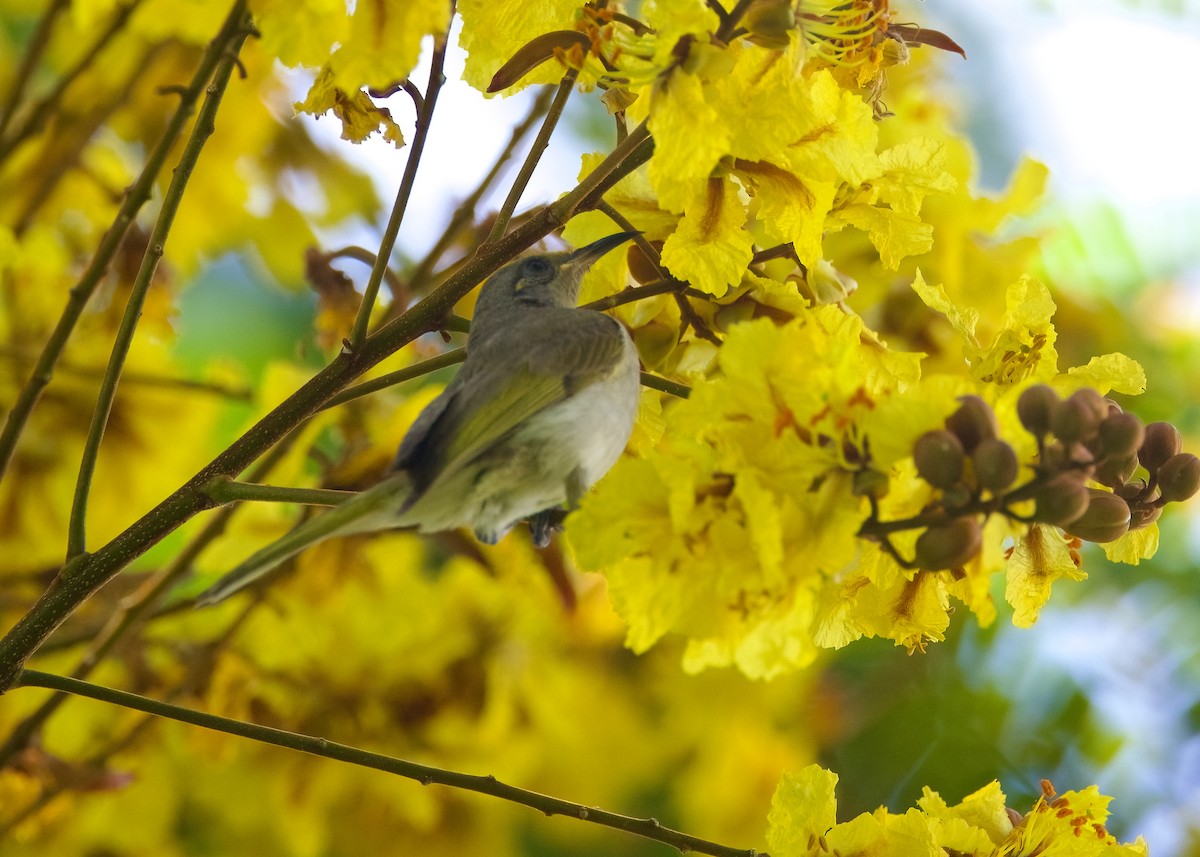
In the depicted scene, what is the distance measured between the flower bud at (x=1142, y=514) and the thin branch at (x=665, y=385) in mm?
519

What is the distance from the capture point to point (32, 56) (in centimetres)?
224

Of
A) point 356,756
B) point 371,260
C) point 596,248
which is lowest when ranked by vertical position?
point 356,756

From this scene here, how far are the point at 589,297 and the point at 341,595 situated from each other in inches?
39.8

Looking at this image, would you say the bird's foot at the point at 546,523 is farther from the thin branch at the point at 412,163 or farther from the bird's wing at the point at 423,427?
the thin branch at the point at 412,163

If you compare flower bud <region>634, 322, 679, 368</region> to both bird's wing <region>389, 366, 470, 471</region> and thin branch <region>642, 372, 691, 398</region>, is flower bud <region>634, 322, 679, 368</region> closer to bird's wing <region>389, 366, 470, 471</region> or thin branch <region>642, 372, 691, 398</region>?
thin branch <region>642, 372, 691, 398</region>

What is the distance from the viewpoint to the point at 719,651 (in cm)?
126

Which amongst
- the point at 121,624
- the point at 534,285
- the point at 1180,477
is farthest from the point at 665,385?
the point at 121,624

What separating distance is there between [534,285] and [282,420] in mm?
915

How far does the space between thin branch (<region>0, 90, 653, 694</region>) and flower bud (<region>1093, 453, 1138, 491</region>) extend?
0.60 metres

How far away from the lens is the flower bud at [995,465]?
111cm

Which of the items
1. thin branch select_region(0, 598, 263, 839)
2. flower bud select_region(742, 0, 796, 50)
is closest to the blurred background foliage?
thin branch select_region(0, 598, 263, 839)

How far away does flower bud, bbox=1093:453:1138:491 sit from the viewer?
1255 mm

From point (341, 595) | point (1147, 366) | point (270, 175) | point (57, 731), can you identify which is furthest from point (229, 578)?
point (1147, 366)

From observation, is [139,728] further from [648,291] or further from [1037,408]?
[1037,408]
